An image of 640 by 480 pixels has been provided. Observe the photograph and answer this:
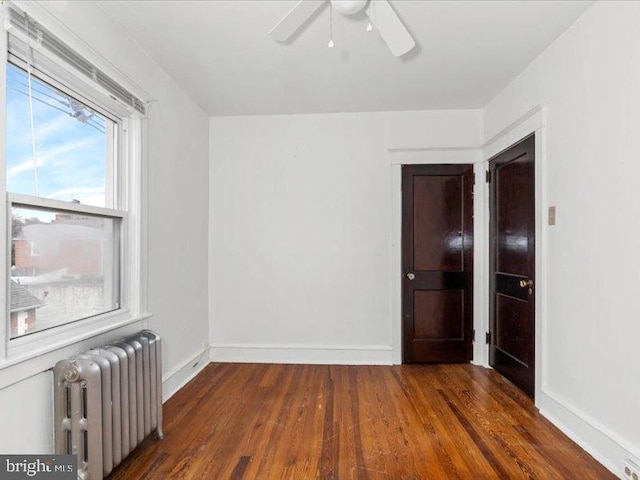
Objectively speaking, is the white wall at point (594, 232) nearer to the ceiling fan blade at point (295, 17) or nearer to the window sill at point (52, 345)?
the ceiling fan blade at point (295, 17)

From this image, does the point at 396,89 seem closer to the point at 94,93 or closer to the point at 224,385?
the point at 94,93

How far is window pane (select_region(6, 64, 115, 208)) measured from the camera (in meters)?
1.65

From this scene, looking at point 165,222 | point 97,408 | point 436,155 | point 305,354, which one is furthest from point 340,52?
point 305,354

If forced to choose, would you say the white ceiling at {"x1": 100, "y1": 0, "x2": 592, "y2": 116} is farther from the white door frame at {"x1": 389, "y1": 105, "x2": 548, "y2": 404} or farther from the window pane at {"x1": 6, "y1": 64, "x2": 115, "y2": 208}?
the window pane at {"x1": 6, "y1": 64, "x2": 115, "y2": 208}

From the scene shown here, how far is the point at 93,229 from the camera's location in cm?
215

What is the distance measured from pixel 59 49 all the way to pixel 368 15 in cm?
159

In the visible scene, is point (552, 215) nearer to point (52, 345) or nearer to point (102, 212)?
point (102, 212)

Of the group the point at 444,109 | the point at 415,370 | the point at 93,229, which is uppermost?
the point at 444,109

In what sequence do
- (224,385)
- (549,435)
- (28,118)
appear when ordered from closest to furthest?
(28,118)
(549,435)
(224,385)

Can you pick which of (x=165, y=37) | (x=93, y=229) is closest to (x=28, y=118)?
(x=93, y=229)

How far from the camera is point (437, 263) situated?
3643mm

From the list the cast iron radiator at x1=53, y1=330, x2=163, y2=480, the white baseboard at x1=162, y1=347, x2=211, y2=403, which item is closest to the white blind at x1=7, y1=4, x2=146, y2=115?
the cast iron radiator at x1=53, y1=330, x2=163, y2=480

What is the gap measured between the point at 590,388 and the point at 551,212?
1186mm

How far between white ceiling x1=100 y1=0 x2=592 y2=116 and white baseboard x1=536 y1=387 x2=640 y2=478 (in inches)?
99.8
